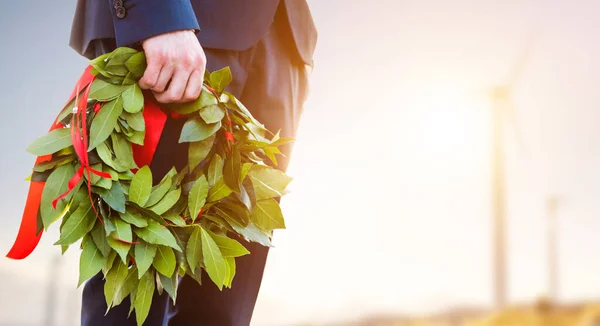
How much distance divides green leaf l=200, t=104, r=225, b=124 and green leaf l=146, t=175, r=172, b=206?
0.13 metres

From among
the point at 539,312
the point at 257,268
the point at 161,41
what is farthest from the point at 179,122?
the point at 539,312

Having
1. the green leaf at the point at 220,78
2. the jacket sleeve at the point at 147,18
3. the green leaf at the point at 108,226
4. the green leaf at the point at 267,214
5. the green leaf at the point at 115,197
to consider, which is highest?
the jacket sleeve at the point at 147,18

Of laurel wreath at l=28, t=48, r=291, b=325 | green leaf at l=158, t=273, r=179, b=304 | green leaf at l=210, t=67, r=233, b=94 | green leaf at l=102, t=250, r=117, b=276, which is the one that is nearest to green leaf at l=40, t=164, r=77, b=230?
laurel wreath at l=28, t=48, r=291, b=325

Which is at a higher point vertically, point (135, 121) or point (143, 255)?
point (135, 121)

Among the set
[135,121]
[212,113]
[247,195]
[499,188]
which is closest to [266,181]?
[247,195]

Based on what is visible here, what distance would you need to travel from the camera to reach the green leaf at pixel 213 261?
1.15 meters

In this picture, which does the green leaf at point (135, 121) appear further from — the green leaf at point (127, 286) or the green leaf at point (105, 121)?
the green leaf at point (127, 286)

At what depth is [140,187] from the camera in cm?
115

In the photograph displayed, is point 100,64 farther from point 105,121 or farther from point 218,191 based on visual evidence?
point 218,191

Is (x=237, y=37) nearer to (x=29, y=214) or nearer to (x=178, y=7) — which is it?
(x=178, y=7)

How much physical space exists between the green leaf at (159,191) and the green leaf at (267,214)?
18 centimetres

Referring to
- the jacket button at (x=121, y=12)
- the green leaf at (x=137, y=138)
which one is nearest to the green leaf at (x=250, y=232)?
the green leaf at (x=137, y=138)

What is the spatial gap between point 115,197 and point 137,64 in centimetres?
25

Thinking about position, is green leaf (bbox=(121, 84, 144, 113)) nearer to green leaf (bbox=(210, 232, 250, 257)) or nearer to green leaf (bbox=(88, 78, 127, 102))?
green leaf (bbox=(88, 78, 127, 102))
